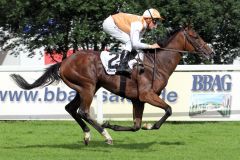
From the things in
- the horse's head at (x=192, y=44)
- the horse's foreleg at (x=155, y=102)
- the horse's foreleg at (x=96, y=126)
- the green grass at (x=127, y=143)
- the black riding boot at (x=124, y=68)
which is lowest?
the green grass at (x=127, y=143)

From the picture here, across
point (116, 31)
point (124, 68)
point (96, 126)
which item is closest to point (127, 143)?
point (96, 126)

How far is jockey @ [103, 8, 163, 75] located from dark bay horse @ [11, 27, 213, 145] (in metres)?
0.23

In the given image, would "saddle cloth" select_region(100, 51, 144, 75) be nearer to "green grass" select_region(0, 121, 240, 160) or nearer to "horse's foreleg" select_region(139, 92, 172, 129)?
"horse's foreleg" select_region(139, 92, 172, 129)

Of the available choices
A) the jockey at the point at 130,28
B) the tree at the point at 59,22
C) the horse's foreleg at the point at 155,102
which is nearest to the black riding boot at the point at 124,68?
the jockey at the point at 130,28

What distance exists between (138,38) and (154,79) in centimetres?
74

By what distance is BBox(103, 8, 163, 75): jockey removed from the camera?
10.4 m

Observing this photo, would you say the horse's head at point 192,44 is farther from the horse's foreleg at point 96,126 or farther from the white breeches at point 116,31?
the horse's foreleg at point 96,126

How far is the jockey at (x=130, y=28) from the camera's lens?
10.4m

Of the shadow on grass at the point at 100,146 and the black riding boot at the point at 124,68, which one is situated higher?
the black riding boot at the point at 124,68

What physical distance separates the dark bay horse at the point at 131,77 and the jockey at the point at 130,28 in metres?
0.23

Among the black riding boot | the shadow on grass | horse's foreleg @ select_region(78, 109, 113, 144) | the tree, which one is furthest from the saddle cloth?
the tree

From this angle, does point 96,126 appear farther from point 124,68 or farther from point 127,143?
point 124,68

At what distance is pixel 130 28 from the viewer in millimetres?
10719

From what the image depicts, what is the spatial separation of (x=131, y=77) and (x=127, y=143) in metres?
1.33
